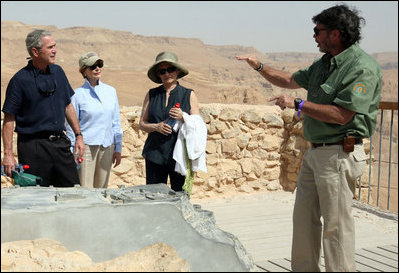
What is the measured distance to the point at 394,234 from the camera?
5.11 m

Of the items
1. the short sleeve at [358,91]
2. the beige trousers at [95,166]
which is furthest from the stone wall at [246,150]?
the short sleeve at [358,91]

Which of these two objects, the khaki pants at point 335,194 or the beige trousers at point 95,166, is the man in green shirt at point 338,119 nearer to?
the khaki pants at point 335,194

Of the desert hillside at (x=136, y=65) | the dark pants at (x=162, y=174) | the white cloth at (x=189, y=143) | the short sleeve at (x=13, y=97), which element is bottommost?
the dark pants at (x=162, y=174)

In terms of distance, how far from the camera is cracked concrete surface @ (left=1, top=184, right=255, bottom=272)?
7.22 ft

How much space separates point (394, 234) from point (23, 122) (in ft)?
11.0

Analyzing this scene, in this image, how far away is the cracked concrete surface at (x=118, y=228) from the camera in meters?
2.20

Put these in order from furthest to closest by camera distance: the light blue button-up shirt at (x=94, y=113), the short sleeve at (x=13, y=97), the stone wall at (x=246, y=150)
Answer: the stone wall at (x=246, y=150) → the light blue button-up shirt at (x=94, y=113) → the short sleeve at (x=13, y=97)

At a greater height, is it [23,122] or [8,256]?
[23,122]

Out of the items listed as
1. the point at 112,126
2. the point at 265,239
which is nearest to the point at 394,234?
the point at 265,239

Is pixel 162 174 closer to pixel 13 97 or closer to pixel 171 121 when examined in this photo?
pixel 171 121

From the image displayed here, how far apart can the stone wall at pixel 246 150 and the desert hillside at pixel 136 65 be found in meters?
19.5

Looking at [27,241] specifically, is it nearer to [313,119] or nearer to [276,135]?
[313,119]

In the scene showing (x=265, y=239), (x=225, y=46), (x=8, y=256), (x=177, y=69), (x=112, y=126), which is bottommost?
(x=265, y=239)

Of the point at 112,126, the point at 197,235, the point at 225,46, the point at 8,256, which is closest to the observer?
the point at 8,256
